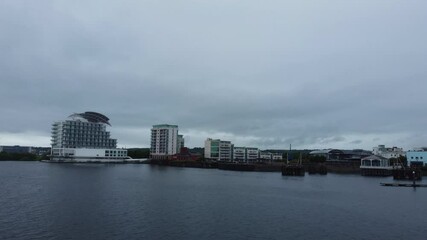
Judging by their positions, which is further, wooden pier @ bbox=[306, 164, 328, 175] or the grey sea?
wooden pier @ bbox=[306, 164, 328, 175]

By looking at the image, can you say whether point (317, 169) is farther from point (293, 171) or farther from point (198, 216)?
point (198, 216)

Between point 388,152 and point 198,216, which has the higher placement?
point 388,152

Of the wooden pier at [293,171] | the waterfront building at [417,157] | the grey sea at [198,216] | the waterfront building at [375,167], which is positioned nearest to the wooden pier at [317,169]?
the waterfront building at [375,167]

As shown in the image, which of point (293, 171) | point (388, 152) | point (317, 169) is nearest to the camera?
point (293, 171)

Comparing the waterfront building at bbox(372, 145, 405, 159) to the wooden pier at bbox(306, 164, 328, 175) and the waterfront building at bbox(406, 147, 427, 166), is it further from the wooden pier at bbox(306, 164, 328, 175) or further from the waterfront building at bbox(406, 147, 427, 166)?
the wooden pier at bbox(306, 164, 328, 175)

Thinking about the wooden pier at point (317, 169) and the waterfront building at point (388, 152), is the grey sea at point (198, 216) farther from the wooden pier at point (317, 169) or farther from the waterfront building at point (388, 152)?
the waterfront building at point (388, 152)

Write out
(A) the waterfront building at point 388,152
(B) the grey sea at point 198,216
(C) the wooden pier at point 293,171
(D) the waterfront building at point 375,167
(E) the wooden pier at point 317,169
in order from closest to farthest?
(B) the grey sea at point 198,216 < (C) the wooden pier at point 293,171 < (D) the waterfront building at point 375,167 < (E) the wooden pier at point 317,169 < (A) the waterfront building at point 388,152

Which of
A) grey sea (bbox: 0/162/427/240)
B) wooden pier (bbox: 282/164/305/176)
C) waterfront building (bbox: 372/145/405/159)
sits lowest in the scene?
grey sea (bbox: 0/162/427/240)

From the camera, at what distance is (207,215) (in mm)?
38344

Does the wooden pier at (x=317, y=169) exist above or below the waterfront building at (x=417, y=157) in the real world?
below

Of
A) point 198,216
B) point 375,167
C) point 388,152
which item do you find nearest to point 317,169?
point 375,167

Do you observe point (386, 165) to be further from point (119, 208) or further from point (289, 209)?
point (119, 208)

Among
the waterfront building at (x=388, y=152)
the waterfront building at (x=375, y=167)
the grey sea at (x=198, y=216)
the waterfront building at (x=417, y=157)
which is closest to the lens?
the grey sea at (x=198, y=216)

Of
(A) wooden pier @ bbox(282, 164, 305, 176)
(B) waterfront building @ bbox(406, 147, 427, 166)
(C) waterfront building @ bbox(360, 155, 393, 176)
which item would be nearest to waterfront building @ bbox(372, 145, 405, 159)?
(B) waterfront building @ bbox(406, 147, 427, 166)
